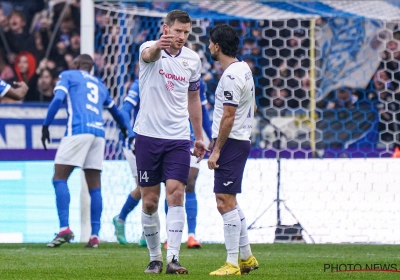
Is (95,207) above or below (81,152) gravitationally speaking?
below

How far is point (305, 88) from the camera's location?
46.9ft

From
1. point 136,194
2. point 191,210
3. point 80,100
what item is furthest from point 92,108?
point 191,210

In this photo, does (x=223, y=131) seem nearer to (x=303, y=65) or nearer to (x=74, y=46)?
(x=303, y=65)

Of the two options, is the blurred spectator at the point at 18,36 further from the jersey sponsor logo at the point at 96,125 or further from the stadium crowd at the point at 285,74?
the jersey sponsor logo at the point at 96,125

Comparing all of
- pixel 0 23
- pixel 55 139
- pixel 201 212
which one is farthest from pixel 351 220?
pixel 0 23

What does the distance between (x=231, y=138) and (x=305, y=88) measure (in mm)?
7351

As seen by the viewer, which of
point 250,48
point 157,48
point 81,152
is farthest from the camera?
point 250,48

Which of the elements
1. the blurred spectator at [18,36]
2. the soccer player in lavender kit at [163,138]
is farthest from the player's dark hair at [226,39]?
the blurred spectator at [18,36]

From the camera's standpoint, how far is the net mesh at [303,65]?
12.4 m

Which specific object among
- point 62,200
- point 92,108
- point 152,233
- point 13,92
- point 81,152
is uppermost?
point 13,92

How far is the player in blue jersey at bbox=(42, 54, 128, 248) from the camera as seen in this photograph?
10.5m

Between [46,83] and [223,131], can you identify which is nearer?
[223,131]

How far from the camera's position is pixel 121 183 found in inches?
474

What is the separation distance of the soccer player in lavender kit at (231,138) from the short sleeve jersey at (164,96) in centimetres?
28
